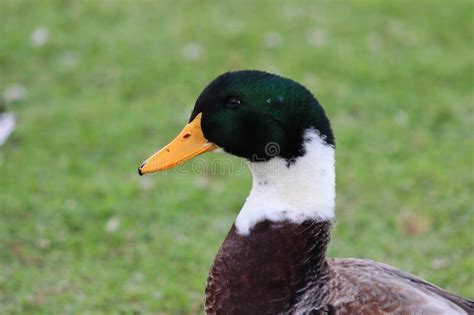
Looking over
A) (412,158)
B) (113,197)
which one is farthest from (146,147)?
(412,158)

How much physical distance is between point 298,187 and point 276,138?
A: 21 centimetres

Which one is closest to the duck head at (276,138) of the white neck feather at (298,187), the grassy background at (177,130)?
the white neck feather at (298,187)

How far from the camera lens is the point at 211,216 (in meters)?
5.75

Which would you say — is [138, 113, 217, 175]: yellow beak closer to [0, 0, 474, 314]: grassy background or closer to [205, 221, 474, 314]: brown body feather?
[205, 221, 474, 314]: brown body feather

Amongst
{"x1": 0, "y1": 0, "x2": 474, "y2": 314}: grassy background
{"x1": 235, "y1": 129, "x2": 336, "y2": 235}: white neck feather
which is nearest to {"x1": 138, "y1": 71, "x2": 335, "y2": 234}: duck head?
{"x1": 235, "y1": 129, "x2": 336, "y2": 235}: white neck feather

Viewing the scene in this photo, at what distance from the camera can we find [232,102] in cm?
313

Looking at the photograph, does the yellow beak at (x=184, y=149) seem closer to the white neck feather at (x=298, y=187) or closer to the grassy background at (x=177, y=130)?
the white neck feather at (x=298, y=187)

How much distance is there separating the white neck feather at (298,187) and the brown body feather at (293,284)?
0.13 ft

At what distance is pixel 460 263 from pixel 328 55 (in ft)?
11.4

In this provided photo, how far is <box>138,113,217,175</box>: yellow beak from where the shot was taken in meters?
3.20

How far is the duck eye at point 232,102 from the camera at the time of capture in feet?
10.3

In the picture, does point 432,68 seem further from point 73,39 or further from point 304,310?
point 304,310

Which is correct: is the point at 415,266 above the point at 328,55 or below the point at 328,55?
below

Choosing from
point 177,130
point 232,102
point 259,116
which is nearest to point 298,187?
point 259,116
